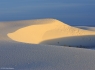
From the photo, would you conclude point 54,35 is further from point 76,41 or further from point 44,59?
point 44,59

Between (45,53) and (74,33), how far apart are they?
13771 millimetres

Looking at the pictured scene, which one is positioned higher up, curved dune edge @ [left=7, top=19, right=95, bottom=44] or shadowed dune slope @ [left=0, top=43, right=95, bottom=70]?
shadowed dune slope @ [left=0, top=43, right=95, bottom=70]


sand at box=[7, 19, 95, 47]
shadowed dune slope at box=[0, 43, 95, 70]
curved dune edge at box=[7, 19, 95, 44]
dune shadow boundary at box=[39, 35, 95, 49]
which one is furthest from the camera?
curved dune edge at box=[7, 19, 95, 44]

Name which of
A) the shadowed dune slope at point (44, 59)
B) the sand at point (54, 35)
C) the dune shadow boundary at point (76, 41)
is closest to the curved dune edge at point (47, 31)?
the sand at point (54, 35)

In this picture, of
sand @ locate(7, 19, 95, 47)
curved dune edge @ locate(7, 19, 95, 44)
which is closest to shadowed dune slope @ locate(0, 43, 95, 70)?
sand @ locate(7, 19, 95, 47)

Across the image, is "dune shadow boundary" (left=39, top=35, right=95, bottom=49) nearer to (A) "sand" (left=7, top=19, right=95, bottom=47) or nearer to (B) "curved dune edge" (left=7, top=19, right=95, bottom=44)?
(A) "sand" (left=7, top=19, right=95, bottom=47)

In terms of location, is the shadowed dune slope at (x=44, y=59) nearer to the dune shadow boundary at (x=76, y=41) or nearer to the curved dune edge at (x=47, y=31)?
the dune shadow boundary at (x=76, y=41)

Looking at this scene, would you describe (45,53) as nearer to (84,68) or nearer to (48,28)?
(84,68)

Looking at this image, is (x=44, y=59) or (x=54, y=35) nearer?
(x=44, y=59)

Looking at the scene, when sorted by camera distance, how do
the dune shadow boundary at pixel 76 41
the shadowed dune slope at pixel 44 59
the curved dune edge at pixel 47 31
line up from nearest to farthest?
the shadowed dune slope at pixel 44 59
the dune shadow boundary at pixel 76 41
the curved dune edge at pixel 47 31

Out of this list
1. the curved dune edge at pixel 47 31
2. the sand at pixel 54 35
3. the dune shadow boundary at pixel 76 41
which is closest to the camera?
the dune shadow boundary at pixel 76 41

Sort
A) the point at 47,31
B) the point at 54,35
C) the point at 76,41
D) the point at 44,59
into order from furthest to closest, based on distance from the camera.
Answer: the point at 47,31, the point at 54,35, the point at 76,41, the point at 44,59

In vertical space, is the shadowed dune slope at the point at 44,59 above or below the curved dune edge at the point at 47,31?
above

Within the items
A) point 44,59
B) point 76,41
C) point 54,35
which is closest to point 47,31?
point 54,35
